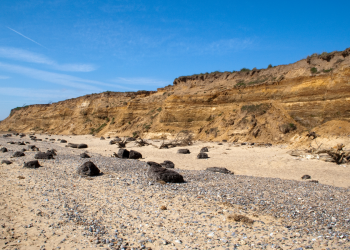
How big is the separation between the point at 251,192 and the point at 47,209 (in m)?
5.14

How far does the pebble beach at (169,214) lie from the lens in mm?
3916

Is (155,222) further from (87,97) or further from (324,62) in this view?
(87,97)

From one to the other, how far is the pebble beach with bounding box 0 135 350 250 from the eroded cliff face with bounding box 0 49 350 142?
1420cm

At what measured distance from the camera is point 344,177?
30.2ft

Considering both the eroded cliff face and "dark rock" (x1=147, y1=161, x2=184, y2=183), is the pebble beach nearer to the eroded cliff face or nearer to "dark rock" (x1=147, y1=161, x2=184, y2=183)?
"dark rock" (x1=147, y1=161, x2=184, y2=183)

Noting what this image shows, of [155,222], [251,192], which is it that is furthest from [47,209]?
[251,192]

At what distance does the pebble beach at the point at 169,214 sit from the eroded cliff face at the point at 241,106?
14.2 meters

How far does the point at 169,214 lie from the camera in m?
4.99

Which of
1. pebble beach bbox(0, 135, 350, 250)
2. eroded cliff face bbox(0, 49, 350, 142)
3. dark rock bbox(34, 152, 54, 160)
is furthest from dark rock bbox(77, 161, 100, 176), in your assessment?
eroded cliff face bbox(0, 49, 350, 142)

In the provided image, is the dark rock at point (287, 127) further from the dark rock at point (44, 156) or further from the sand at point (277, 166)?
the dark rock at point (44, 156)

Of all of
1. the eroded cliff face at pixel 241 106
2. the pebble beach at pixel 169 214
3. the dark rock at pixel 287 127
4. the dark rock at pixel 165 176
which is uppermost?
the eroded cliff face at pixel 241 106

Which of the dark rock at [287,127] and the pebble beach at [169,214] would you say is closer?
the pebble beach at [169,214]

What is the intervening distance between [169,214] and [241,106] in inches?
848

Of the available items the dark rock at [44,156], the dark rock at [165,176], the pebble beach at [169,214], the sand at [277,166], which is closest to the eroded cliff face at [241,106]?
the sand at [277,166]
